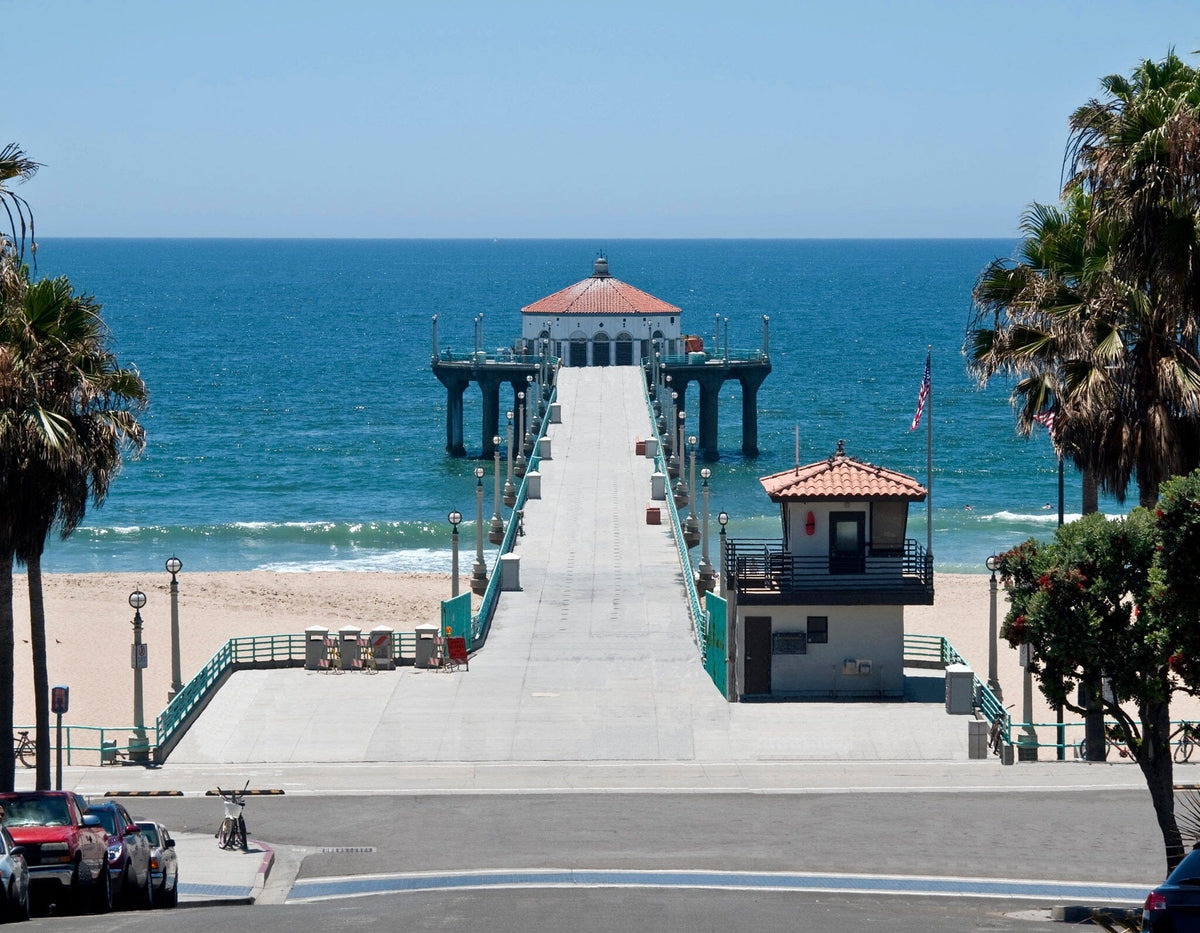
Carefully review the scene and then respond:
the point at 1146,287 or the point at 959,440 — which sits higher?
the point at 1146,287

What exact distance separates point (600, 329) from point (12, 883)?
74.1 m

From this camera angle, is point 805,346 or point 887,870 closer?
point 887,870

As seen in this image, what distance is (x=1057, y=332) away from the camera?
24234 mm

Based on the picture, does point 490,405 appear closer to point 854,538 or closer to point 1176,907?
point 854,538

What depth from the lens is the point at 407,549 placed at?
6862 centimetres

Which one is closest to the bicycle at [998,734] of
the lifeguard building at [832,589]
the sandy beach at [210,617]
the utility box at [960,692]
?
the utility box at [960,692]

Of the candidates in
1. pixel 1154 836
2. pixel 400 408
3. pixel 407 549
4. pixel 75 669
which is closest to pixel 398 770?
pixel 1154 836

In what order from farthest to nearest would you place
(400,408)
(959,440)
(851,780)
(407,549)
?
(400,408) < (959,440) < (407,549) < (851,780)

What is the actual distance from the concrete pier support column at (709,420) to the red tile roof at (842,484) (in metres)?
54.4

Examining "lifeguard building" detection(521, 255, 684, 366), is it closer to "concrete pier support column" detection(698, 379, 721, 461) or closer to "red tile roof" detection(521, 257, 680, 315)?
"red tile roof" detection(521, 257, 680, 315)

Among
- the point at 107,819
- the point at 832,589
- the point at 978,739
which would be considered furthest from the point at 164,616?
the point at 107,819

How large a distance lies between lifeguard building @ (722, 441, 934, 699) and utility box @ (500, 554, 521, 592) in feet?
26.4

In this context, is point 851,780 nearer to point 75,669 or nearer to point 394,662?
point 394,662

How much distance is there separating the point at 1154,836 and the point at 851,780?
5.28m
